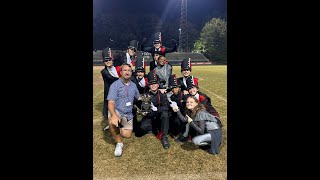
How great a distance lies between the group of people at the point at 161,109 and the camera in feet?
18.9

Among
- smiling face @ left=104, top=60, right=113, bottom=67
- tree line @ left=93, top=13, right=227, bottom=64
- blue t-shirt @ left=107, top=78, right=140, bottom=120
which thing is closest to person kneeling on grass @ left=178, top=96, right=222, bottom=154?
blue t-shirt @ left=107, top=78, right=140, bottom=120

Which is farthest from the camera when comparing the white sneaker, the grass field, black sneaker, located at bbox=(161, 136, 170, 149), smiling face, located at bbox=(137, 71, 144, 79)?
smiling face, located at bbox=(137, 71, 144, 79)

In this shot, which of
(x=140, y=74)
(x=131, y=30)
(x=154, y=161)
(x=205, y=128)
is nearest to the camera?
(x=154, y=161)

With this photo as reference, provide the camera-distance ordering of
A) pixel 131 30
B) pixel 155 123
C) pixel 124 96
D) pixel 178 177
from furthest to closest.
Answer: pixel 131 30 → pixel 155 123 → pixel 124 96 → pixel 178 177

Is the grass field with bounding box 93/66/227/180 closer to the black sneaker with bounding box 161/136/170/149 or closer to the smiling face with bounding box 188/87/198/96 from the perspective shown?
the black sneaker with bounding box 161/136/170/149

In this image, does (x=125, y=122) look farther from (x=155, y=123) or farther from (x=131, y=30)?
(x=131, y=30)

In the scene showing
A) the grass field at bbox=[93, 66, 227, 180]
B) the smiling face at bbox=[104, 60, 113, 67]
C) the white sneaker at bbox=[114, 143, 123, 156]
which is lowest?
the grass field at bbox=[93, 66, 227, 180]

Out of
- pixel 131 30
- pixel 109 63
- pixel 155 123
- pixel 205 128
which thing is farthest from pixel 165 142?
pixel 131 30

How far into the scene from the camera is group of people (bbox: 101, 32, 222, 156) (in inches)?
226

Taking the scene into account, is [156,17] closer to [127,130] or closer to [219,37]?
[219,37]

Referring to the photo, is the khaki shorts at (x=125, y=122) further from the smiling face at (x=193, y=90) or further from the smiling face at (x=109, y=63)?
the smiling face at (x=109, y=63)

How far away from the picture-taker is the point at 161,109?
244 inches

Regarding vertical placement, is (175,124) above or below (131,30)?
below

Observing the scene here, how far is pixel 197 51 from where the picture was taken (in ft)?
220
